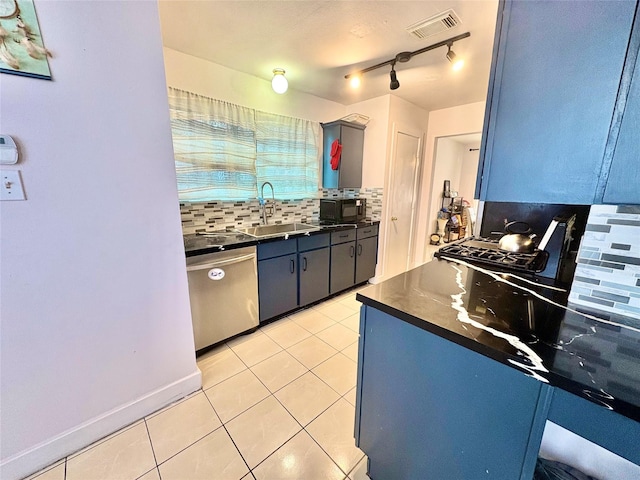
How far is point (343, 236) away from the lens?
9.78ft

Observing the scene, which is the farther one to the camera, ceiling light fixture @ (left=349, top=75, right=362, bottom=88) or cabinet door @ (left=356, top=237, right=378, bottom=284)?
cabinet door @ (left=356, top=237, right=378, bottom=284)

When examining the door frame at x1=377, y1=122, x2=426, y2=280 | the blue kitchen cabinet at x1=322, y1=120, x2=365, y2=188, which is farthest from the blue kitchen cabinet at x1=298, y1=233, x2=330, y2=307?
the door frame at x1=377, y1=122, x2=426, y2=280

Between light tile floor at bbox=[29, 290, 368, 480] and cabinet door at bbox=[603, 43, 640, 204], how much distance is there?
1523 mm

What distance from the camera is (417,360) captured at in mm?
936

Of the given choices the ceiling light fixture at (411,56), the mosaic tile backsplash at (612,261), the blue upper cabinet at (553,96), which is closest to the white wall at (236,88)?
the ceiling light fixture at (411,56)

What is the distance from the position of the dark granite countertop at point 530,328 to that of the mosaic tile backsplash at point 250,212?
198 centimetres

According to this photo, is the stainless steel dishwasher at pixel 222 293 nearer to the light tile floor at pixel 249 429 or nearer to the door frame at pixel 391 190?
the light tile floor at pixel 249 429

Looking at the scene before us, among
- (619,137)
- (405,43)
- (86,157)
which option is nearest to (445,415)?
(619,137)

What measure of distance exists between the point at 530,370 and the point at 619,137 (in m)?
0.71

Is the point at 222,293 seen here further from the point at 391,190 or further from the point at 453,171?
the point at 453,171

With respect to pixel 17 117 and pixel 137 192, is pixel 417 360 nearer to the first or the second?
pixel 137 192

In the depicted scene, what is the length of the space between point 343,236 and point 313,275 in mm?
583

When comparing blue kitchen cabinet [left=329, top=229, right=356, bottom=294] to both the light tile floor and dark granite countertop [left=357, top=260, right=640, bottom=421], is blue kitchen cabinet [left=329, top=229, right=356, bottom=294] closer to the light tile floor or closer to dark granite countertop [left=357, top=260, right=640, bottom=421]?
the light tile floor

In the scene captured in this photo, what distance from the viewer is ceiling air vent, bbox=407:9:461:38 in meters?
1.62
